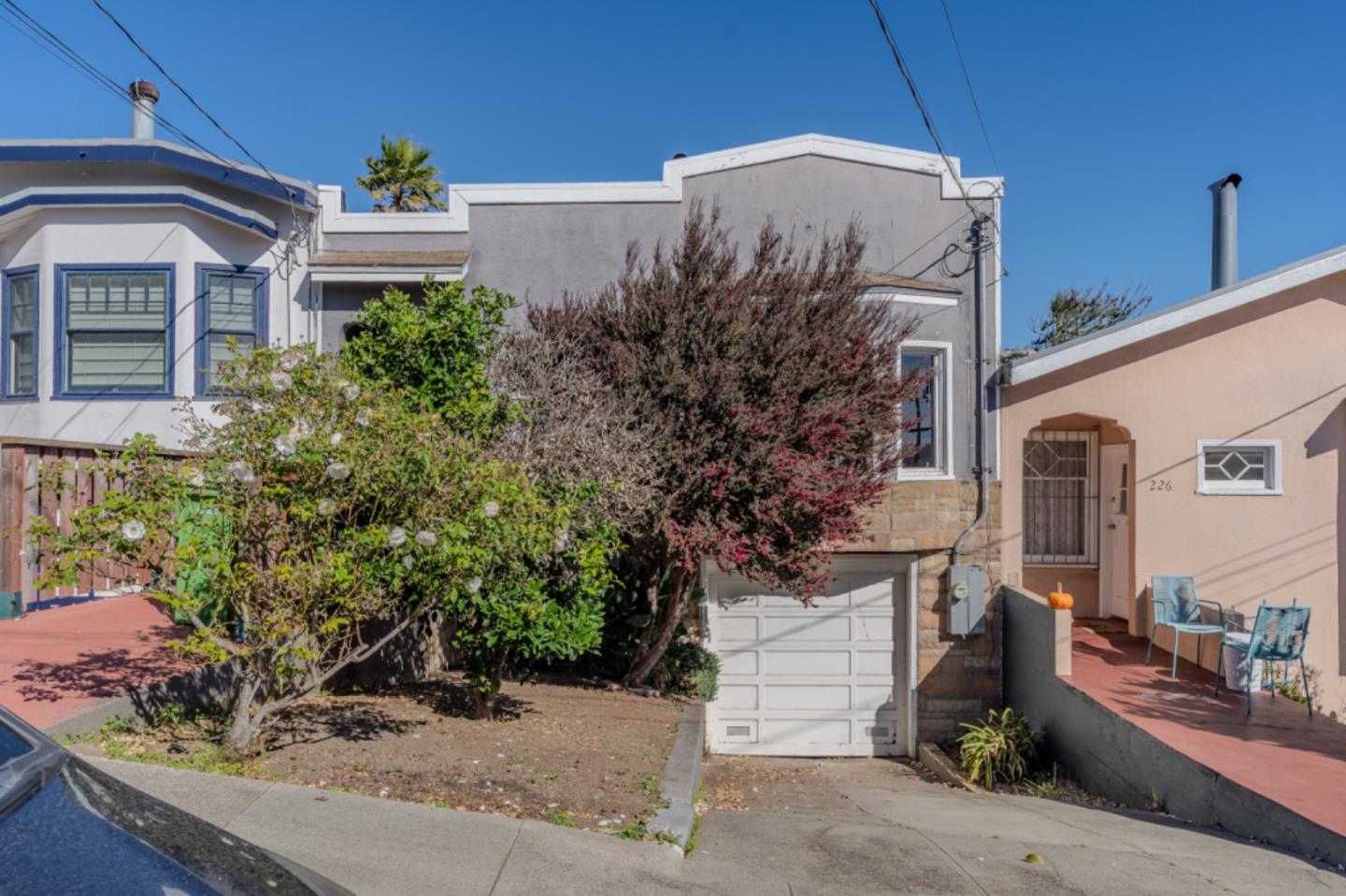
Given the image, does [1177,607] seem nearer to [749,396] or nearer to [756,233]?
[749,396]

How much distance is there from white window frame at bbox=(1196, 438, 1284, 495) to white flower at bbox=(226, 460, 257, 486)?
11312 millimetres

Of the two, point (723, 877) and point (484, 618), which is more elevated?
point (484, 618)

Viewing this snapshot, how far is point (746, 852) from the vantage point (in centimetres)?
597

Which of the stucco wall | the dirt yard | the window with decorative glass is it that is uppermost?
the stucco wall

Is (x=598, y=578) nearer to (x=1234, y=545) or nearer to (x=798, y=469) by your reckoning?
(x=798, y=469)

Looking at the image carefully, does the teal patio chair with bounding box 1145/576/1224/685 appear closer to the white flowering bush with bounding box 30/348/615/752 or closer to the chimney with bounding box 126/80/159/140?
the white flowering bush with bounding box 30/348/615/752

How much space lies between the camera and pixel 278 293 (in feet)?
40.0

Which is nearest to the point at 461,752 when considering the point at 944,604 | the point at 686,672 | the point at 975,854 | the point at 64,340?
the point at 975,854

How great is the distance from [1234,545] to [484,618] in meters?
9.83

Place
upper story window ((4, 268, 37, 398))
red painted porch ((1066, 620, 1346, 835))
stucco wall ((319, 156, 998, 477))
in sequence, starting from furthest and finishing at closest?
stucco wall ((319, 156, 998, 477)) < upper story window ((4, 268, 37, 398)) < red painted porch ((1066, 620, 1346, 835))

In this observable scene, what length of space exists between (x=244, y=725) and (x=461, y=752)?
61.8 inches

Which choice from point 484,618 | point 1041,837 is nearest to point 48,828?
point 484,618

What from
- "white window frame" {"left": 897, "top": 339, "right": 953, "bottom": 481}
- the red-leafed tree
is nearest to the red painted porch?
"white window frame" {"left": 897, "top": 339, "right": 953, "bottom": 481}

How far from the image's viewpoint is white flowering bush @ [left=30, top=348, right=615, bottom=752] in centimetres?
587
